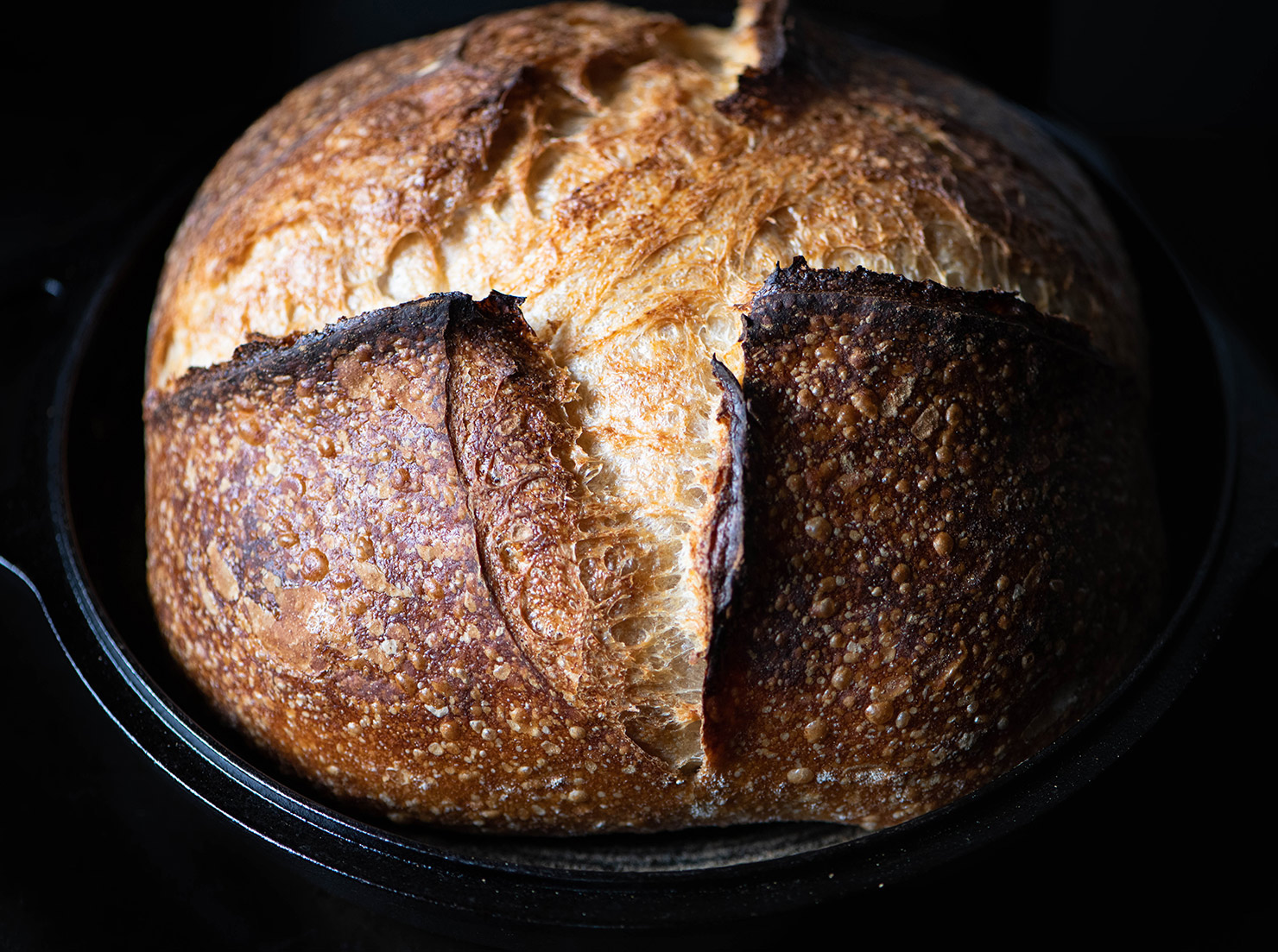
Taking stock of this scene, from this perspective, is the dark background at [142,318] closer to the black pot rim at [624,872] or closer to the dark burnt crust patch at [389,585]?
the black pot rim at [624,872]

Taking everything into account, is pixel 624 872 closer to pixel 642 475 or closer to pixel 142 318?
pixel 642 475

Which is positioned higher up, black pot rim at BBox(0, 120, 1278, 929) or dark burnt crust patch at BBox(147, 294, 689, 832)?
dark burnt crust patch at BBox(147, 294, 689, 832)

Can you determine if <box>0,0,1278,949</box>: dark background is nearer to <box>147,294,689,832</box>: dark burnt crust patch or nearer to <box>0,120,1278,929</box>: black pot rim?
<box>0,120,1278,929</box>: black pot rim

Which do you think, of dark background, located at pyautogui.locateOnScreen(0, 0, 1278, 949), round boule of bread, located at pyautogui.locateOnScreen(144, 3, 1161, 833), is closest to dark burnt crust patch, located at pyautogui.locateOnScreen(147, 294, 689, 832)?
round boule of bread, located at pyautogui.locateOnScreen(144, 3, 1161, 833)

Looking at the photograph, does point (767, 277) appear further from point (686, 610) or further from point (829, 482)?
point (686, 610)

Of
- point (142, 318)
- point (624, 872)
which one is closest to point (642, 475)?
point (624, 872)

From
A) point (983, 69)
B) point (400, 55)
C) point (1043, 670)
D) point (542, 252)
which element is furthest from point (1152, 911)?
point (983, 69)

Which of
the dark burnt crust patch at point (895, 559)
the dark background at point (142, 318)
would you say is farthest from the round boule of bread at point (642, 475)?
the dark background at point (142, 318)
